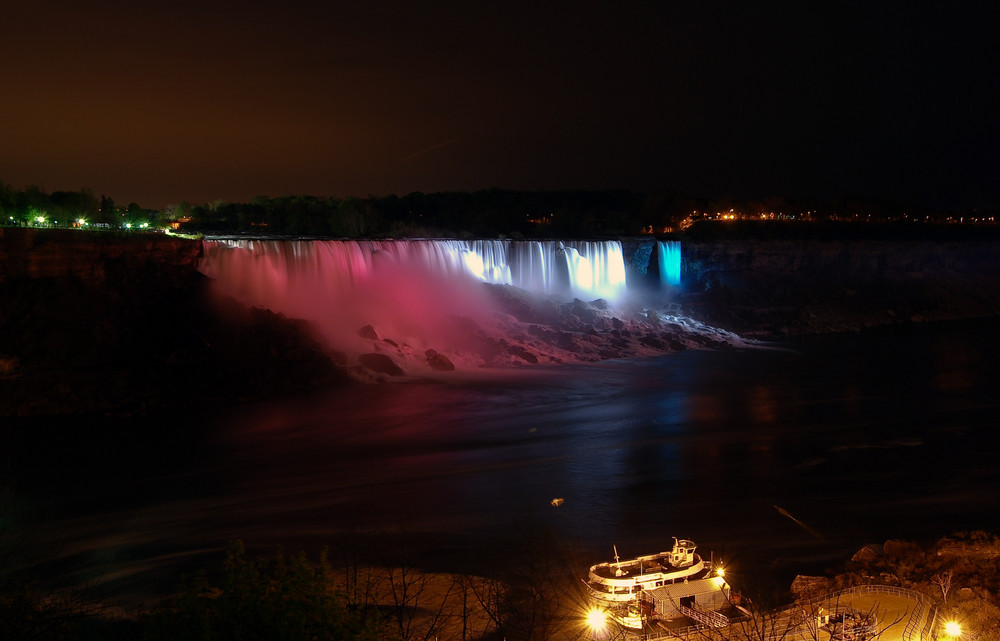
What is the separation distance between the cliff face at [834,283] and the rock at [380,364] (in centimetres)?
1881

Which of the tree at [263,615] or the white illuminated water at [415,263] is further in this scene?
the white illuminated water at [415,263]

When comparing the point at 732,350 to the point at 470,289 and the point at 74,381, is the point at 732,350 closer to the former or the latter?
the point at 470,289

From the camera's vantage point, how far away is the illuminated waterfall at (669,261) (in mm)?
44625

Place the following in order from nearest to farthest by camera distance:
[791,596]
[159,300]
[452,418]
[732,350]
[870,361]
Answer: [791,596], [452,418], [159,300], [870,361], [732,350]

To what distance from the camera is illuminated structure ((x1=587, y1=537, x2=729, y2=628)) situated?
8102mm

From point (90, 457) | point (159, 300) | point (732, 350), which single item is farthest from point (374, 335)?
point (732, 350)

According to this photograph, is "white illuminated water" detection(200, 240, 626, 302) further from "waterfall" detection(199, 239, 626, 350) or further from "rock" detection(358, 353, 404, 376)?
"rock" detection(358, 353, 404, 376)

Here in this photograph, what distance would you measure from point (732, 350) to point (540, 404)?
1392 centimetres

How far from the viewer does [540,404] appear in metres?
21.8

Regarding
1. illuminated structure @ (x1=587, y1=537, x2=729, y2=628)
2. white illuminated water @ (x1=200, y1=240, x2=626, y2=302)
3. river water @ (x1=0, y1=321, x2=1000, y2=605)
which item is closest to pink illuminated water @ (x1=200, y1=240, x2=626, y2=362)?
white illuminated water @ (x1=200, y1=240, x2=626, y2=302)

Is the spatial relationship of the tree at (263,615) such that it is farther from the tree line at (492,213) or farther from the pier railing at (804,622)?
the tree line at (492,213)

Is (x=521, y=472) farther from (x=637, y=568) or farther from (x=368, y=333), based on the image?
(x=368, y=333)

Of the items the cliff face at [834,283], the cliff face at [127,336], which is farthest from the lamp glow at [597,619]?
the cliff face at [834,283]

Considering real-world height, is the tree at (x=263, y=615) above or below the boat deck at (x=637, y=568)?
above
